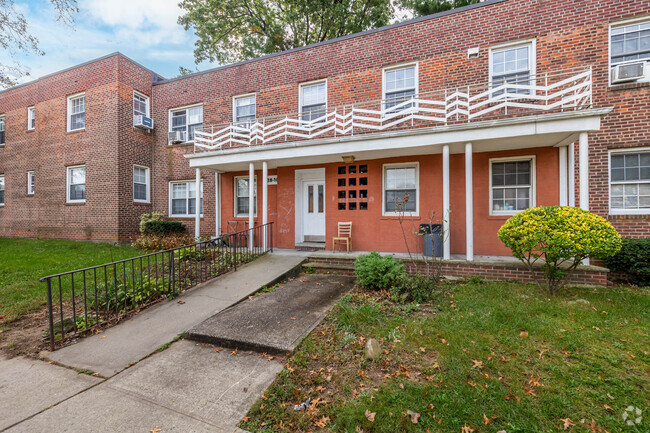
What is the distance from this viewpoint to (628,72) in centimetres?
692

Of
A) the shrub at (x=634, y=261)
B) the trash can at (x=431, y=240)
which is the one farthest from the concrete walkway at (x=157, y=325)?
the shrub at (x=634, y=261)

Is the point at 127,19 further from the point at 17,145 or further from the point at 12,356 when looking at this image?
the point at 12,356

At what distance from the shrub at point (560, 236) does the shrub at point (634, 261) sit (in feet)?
6.97

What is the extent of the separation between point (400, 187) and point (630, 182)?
5.58 meters

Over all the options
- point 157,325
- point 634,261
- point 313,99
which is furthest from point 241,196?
point 634,261

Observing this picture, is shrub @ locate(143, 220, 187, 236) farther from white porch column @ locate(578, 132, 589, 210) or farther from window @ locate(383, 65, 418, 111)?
white porch column @ locate(578, 132, 589, 210)

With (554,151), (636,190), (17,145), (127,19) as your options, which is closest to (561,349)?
(554,151)

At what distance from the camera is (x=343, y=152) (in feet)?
26.1

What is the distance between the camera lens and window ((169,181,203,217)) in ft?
40.1

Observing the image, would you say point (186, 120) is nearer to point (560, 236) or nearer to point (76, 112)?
point (76, 112)

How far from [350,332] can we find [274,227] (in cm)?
667

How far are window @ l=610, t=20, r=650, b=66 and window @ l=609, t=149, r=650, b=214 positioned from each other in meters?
2.39

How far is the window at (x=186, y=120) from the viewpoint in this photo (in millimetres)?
12141

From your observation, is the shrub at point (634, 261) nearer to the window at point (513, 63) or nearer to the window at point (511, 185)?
the window at point (511, 185)
